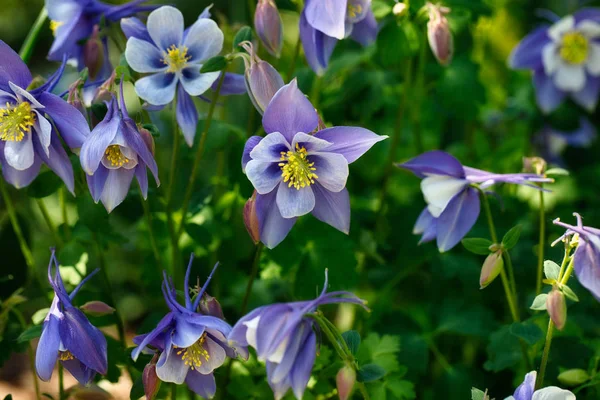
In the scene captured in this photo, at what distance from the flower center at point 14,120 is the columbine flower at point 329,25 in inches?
17.8

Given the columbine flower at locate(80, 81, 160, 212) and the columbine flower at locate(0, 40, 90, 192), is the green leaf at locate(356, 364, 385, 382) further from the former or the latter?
the columbine flower at locate(0, 40, 90, 192)

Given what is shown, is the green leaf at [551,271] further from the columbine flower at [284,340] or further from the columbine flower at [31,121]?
the columbine flower at [31,121]

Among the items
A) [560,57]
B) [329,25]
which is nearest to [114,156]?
[329,25]

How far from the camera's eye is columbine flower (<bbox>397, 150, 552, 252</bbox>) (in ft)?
4.08

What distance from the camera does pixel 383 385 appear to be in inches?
50.5

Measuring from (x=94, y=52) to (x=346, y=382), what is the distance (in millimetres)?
777

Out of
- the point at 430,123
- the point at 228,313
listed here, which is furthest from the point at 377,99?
the point at 228,313

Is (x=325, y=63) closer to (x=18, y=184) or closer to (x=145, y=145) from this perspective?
(x=145, y=145)

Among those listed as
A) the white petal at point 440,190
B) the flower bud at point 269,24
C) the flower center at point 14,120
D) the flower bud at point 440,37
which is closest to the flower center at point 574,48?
the flower bud at point 440,37

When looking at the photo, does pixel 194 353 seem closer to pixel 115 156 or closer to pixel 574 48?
pixel 115 156

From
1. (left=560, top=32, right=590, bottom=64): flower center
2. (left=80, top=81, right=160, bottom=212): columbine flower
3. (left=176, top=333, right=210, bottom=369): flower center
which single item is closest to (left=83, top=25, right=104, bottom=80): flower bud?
(left=80, top=81, right=160, bottom=212): columbine flower

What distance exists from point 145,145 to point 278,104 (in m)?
0.20

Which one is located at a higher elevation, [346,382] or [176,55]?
[176,55]

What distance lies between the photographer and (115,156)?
1.11 metres
